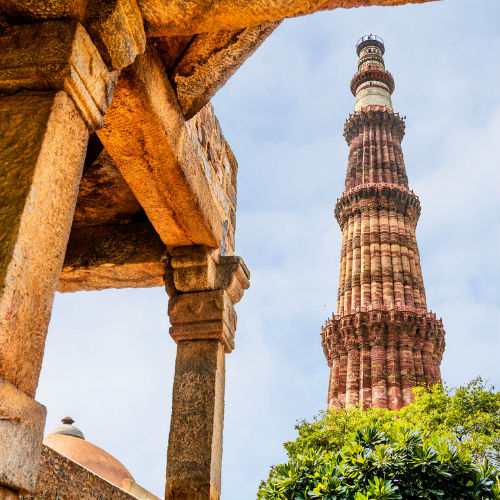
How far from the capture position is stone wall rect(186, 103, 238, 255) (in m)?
2.99

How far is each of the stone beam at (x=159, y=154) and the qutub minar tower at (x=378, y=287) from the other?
14.5 meters

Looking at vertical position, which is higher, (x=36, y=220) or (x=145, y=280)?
(x=145, y=280)

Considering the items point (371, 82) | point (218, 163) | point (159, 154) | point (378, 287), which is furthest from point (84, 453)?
point (371, 82)

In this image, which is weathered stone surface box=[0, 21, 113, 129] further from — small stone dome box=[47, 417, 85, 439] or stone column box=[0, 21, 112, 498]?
small stone dome box=[47, 417, 85, 439]

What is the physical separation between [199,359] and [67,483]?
7.89 feet

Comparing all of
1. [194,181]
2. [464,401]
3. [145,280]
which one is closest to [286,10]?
[194,181]

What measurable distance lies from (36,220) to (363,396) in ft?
60.3

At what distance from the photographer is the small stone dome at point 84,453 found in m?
7.14

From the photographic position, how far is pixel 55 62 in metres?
1.56

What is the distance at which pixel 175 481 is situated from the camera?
2719mm

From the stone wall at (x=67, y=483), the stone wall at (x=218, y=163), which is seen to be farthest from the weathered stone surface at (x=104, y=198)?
the stone wall at (x=67, y=483)

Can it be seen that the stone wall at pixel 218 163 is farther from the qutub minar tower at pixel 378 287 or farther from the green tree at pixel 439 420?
the qutub minar tower at pixel 378 287

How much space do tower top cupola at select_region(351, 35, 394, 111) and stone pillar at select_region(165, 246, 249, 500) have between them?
25.6 metres

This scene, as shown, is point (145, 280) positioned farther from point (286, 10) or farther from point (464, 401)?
point (464, 401)
